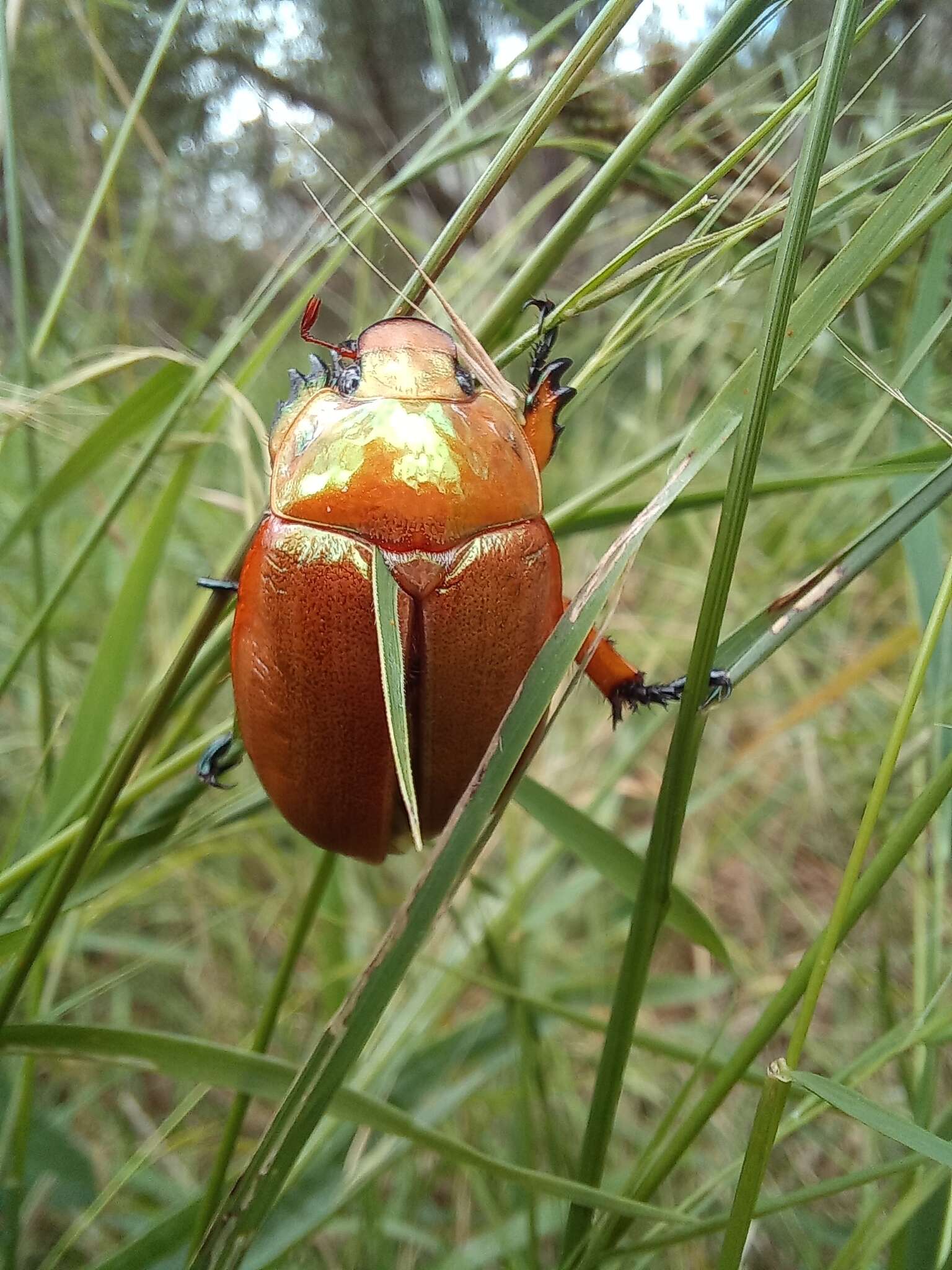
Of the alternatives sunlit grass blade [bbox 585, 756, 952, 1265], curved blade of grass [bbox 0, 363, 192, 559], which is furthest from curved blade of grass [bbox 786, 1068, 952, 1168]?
curved blade of grass [bbox 0, 363, 192, 559]

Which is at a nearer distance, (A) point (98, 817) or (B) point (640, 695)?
(A) point (98, 817)

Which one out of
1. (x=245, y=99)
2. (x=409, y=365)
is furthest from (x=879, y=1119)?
(x=245, y=99)

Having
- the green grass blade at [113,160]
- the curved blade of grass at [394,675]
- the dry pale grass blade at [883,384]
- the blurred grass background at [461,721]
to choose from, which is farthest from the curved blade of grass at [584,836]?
the green grass blade at [113,160]

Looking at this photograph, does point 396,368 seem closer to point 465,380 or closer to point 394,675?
point 465,380

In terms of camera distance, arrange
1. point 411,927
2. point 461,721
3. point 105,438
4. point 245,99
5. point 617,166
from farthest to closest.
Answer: point 245,99 → point 105,438 → point 461,721 → point 617,166 → point 411,927

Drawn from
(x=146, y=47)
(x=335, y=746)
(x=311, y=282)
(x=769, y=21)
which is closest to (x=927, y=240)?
(x=769, y=21)

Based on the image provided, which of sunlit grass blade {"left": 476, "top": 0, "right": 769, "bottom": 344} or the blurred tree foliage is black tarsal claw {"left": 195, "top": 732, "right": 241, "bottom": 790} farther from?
the blurred tree foliage

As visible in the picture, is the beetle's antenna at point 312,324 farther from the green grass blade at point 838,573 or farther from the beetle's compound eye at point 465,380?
the green grass blade at point 838,573
